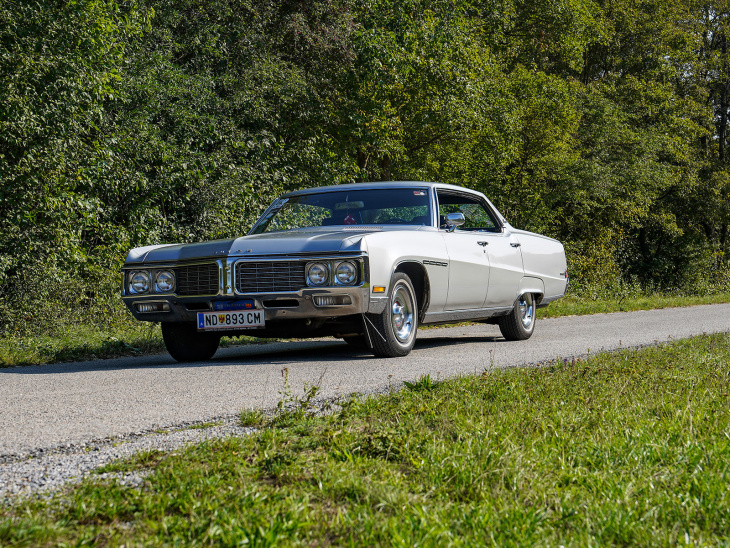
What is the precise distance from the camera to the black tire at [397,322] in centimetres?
753

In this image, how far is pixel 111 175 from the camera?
13.9 m

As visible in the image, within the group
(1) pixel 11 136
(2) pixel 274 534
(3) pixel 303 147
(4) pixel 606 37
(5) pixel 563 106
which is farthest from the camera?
(4) pixel 606 37

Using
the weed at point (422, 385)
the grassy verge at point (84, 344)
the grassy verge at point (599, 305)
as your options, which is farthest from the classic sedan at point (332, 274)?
the grassy verge at point (599, 305)

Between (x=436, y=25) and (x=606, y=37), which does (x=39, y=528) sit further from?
(x=606, y=37)

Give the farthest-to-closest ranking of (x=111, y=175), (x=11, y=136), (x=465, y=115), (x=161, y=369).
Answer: (x=465, y=115) < (x=111, y=175) < (x=11, y=136) < (x=161, y=369)

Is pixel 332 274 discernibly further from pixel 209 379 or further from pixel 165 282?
pixel 165 282

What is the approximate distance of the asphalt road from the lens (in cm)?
450

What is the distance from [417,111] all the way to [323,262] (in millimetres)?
13393

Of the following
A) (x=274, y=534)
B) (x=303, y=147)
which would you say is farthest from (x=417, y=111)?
(x=274, y=534)

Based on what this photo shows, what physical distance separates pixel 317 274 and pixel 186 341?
69.9 inches

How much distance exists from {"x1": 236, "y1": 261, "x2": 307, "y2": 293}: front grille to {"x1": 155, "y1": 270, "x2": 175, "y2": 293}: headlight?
27.8 inches

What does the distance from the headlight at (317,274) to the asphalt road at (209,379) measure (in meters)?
0.73

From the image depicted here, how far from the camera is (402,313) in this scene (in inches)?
312

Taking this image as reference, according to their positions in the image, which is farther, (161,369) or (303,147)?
(303,147)
